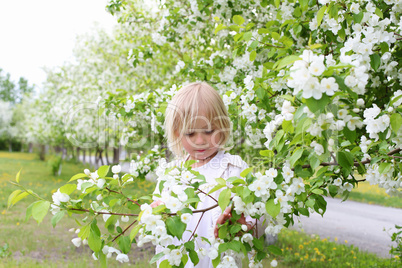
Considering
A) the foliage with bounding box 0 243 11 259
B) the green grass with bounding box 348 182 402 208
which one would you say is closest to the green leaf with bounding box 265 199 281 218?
the foliage with bounding box 0 243 11 259

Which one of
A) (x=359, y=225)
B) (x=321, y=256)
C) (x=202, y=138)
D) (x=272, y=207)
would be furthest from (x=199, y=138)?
(x=359, y=225)

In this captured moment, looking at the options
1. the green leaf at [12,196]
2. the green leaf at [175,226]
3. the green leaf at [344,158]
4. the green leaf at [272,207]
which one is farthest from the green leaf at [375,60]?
the green leaf at [12,196]

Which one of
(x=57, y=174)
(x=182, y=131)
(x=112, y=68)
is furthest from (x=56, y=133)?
(x=182, y=131)

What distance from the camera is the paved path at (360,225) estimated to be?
282 inches

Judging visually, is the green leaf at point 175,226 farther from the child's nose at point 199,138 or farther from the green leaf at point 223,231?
the child's nose at point 199,138

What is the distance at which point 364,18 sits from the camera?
6.58ft

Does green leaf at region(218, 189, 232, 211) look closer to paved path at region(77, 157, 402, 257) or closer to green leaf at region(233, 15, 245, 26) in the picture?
green leaf at region(233, 15, 245, 26)

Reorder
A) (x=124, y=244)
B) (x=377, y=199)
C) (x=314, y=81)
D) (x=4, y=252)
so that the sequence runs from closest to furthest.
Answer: (x=314, y=81) → (x=124, y=244) → (x=4, y=252) → (x=377, y=199)

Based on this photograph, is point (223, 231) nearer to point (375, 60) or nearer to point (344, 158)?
point (344, 158)

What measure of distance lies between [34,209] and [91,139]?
460 inches

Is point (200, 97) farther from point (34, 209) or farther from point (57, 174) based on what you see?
point (57, 174)

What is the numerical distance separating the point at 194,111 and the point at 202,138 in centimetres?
19

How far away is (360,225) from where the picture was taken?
8.95 meters

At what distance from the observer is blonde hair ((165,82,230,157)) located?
6.73 feet
